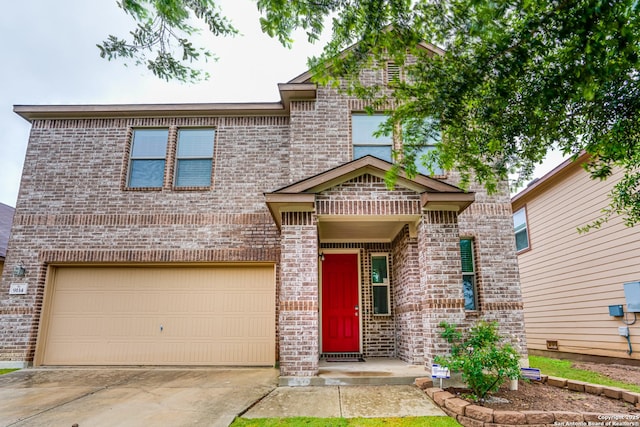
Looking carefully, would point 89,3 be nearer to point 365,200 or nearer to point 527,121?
point 365,200

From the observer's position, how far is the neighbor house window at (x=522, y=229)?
12709 mm

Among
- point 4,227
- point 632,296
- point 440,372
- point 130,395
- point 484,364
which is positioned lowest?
point 130,395

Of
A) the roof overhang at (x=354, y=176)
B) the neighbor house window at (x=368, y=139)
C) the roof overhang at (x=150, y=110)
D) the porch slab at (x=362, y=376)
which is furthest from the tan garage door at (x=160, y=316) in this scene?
the roof overhang at (x=150, y=110)

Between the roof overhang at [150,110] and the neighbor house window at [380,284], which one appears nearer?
the neighbor house window at [380,284]

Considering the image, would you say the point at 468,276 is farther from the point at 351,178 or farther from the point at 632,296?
the point at 632,296

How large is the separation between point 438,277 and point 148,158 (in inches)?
270

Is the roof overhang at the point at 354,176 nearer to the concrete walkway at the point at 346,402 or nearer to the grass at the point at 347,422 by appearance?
the concrete walkway at the point at 346,402

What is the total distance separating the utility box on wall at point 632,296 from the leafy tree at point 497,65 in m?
4.56

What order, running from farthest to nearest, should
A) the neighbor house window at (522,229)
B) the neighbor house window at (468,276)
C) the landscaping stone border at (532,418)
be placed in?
the neighbor house window at (522,229) < the neighbor house window at (468,276) < the landscaping stone border at (532,418)

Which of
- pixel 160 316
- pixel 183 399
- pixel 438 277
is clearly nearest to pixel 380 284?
pixel 438 277

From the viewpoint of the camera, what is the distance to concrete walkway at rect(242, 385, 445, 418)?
4.75 metres

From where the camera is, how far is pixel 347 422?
4.43 meters

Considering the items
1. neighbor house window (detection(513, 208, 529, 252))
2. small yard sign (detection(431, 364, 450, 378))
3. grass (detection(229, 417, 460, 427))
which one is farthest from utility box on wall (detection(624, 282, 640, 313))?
grass (detection(229, 417, 460, 427))

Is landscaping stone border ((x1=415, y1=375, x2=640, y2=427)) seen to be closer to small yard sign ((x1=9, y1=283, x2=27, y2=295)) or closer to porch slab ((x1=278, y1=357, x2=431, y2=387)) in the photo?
porch slab ((x1=278, y1=357, x2=431, y2=387))
